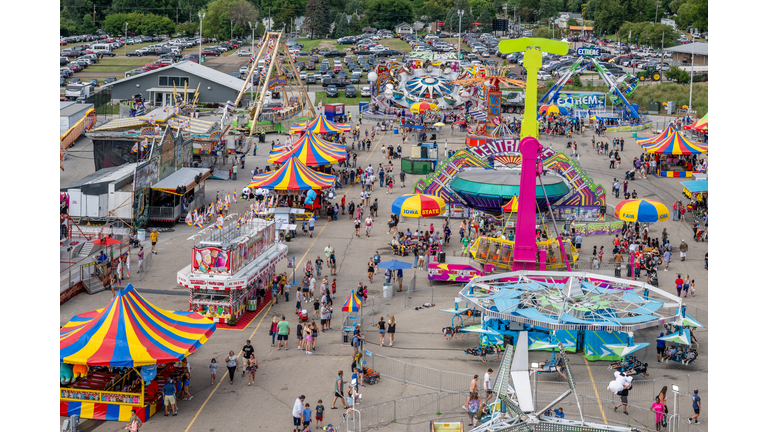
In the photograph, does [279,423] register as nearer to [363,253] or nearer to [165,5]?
[363,253]

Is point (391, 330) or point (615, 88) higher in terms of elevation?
point (615, 88)

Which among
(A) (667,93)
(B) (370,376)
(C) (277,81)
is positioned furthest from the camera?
(A) (667,93)

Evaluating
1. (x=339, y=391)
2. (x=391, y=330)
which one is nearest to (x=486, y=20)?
(x=391, y=330)

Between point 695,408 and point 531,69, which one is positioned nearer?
point 695,408

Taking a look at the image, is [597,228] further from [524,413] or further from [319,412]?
[524,413]

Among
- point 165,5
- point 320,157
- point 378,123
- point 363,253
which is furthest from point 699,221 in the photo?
point 165,5

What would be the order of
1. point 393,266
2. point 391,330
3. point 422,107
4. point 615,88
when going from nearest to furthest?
1. point 391,330
2. point 393,266
3. point 615,88
4. point 422,107

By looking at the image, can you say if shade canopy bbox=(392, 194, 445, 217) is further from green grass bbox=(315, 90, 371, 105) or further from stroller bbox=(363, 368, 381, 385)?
green grass bbox=(315, 90, 371, 105)

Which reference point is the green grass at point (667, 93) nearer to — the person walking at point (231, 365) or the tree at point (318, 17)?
the tree at point (318, 17)
